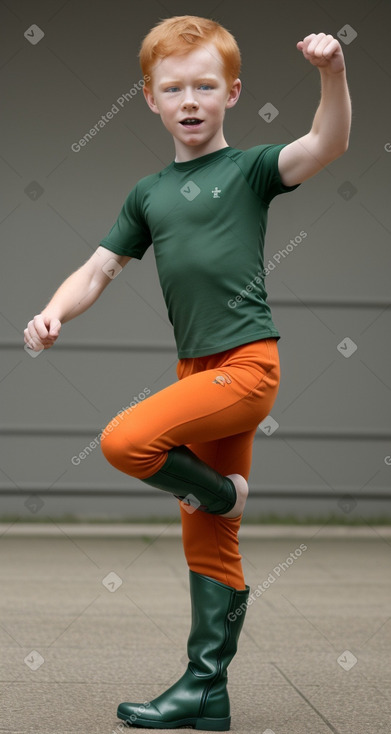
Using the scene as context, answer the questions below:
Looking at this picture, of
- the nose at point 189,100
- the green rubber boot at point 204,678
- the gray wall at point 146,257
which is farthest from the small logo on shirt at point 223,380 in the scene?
the gray wall at point 146,257

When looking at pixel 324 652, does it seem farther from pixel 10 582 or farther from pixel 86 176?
pixel 86 176

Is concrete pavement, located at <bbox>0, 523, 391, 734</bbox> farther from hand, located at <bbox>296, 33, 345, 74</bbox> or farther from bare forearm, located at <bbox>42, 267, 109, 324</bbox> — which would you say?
hand, located at <bbox>296, 33, 345, 74</bbox>

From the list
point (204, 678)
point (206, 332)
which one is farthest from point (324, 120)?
point (204, 678)

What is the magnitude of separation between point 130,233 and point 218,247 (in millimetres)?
311

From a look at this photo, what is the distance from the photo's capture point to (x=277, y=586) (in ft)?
14.1

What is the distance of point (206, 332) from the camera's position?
2.22m

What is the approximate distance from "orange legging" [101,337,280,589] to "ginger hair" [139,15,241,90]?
0.61 metres

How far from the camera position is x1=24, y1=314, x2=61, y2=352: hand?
2137mm

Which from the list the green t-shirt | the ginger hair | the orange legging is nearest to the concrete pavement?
the orange legging

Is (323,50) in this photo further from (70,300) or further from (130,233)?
(70,300)

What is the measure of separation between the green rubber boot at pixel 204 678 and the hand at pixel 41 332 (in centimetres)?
63

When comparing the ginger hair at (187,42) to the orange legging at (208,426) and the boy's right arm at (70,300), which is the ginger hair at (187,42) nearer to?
the boy's right arm at (70,300)

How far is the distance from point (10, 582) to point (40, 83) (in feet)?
9.73

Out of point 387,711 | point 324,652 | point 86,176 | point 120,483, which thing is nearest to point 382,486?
point 120,483
